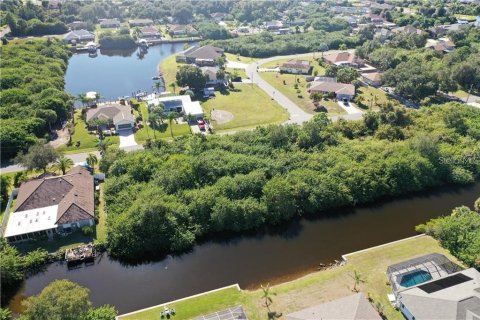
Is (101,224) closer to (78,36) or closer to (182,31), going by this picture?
(78,36)

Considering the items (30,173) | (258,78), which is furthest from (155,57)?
(30,173)

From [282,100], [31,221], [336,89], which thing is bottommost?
[31,221]

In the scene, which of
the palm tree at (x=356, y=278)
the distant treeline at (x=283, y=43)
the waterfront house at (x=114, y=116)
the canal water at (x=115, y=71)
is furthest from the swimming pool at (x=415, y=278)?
the distant treeline at (x=283, y=43)

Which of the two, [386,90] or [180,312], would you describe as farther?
[386,90]

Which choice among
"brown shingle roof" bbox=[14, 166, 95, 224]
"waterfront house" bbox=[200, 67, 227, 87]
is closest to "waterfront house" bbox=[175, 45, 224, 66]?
"waterfront house" bbox=[200, 67, 227, 87]

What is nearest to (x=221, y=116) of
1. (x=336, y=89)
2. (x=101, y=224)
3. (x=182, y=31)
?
(x=336, y=89)

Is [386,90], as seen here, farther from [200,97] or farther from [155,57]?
[155,57]
